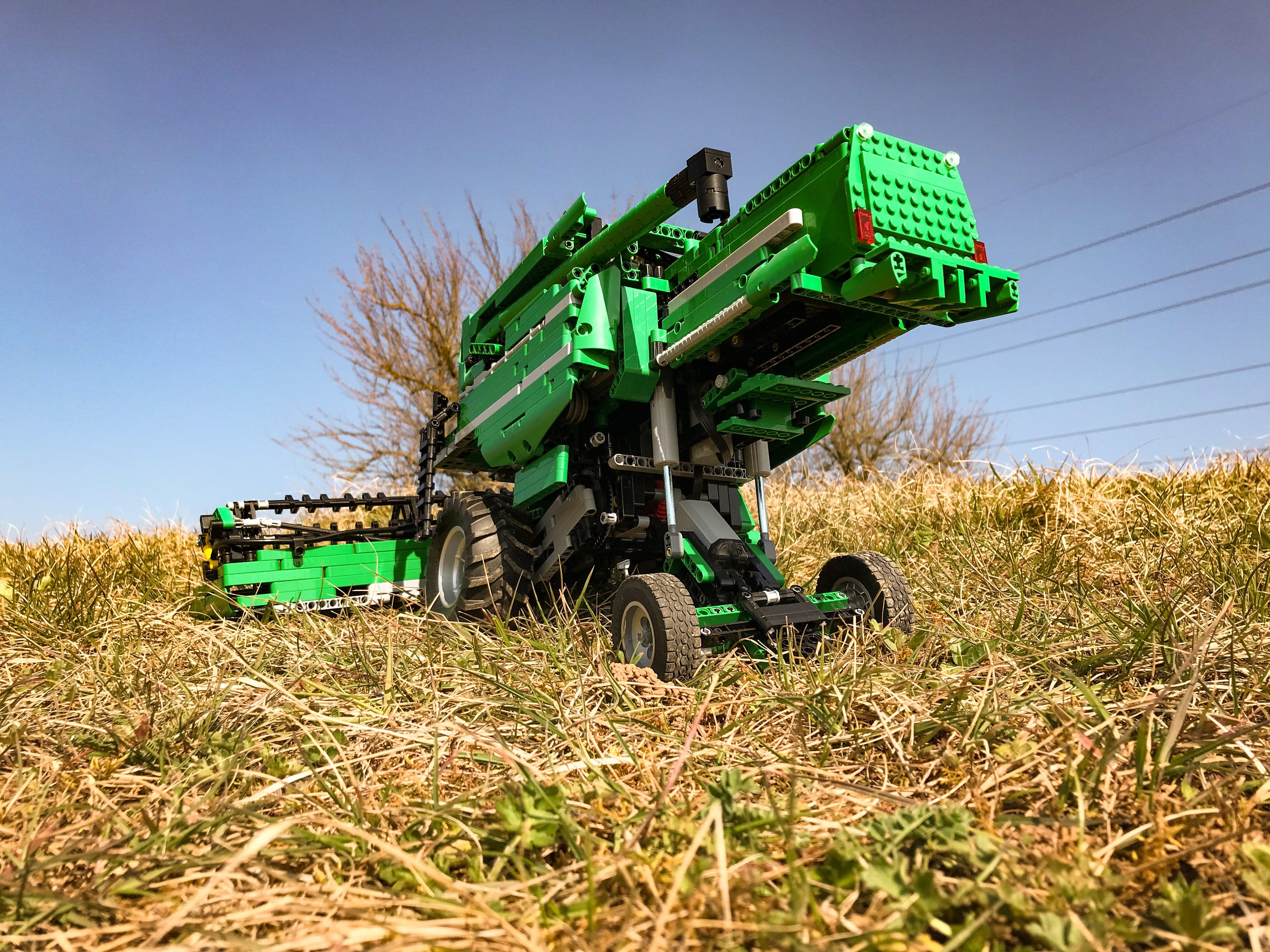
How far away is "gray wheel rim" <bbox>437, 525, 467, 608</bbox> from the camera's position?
514 cm

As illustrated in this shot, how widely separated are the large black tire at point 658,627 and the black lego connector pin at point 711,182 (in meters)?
1.54

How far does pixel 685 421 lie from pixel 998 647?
1.94 meters

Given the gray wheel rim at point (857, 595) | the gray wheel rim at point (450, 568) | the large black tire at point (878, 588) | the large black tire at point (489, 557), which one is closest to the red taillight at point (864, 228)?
the large black tire at point (878, 588)

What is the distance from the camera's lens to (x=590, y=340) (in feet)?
12.8

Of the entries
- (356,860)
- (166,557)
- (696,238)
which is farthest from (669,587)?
(166,557)

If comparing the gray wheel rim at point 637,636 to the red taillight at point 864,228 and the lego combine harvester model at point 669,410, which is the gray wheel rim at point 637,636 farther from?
the red taillight at point 864,228

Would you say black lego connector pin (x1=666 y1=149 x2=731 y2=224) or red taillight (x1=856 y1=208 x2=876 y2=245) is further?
black lego connector pin (x1=666 y1=149 x2=731 y2=224)

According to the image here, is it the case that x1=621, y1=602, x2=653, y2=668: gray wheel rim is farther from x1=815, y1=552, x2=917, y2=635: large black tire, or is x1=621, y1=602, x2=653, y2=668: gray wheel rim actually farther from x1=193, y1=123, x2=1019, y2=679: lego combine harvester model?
x1=815, y1=552, x2=917, y2=635: large black tire

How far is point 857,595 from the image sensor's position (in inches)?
141

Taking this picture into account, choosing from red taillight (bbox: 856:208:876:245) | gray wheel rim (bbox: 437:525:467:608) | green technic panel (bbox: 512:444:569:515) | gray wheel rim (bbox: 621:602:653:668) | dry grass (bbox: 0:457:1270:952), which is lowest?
dry grass (bbox: 0:457:1270:952)

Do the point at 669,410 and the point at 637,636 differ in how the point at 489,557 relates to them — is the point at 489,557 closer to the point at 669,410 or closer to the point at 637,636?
the point at 669,410

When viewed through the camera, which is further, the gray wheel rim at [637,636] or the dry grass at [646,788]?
the gray wheel rim at [637,636]

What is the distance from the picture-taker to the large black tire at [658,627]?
290 cm


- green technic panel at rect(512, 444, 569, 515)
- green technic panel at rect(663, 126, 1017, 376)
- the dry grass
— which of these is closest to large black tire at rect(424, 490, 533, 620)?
green technic panel at rect(512, 444, 569, 515)
